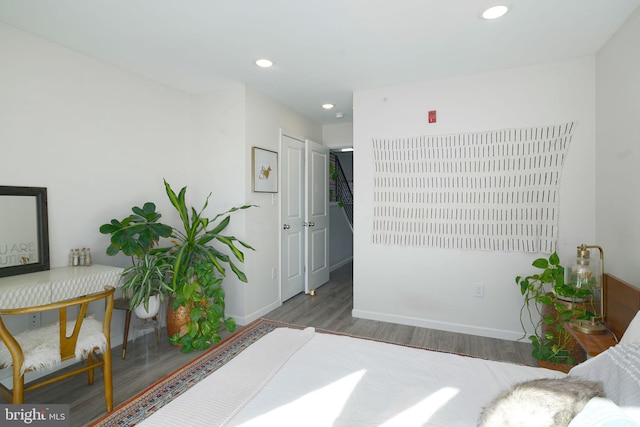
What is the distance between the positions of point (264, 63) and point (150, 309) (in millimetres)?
2250

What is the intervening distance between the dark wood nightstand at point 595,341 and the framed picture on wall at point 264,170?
9.45ft

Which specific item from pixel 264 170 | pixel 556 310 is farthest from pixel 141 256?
pixel 556 310

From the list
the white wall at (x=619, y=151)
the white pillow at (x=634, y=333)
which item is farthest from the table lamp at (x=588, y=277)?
the white pillow at (x=634, y=333)

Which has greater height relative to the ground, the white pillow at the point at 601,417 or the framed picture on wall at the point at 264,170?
the framed picture on wall at the point at 264,170

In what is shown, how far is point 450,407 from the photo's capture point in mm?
1100

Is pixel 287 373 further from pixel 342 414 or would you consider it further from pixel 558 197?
pixel 558 197

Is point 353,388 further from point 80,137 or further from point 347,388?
point 80,137

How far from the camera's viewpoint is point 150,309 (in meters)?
2.54

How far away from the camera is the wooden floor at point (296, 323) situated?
2.09m

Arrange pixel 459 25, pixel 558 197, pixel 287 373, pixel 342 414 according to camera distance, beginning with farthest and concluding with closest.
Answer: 1. pixel 558 197
2. pixel 459 25
3. pixel 287 373
4. pixel 342 414

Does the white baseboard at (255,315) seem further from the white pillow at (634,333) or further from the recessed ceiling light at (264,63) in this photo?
the white pillow at (634,333)

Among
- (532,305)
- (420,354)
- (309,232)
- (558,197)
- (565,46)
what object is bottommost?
(532,305)

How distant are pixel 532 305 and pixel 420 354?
2.00m

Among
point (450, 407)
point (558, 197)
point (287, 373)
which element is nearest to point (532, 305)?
point (558, 197)
